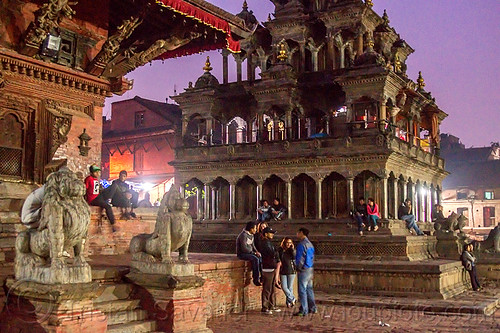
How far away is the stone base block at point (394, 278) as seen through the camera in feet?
62.7

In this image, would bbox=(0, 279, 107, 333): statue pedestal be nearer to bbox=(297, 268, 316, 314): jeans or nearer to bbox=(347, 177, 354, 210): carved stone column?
bbox=(297, 268, 316, 314): jeans

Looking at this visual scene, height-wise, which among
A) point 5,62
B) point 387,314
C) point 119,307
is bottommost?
point 387,314

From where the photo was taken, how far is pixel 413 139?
35.6 metres

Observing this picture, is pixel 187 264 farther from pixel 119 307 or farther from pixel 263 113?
pixel 263 113

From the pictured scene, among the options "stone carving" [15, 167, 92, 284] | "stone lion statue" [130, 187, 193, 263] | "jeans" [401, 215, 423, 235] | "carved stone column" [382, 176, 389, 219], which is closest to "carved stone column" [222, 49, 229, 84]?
"carved stone column" [382, 176, 389, 219]

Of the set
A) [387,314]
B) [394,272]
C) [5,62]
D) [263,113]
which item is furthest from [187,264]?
[263,113]

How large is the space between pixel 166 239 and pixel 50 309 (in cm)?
264

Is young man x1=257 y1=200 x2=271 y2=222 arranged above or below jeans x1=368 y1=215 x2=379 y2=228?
above

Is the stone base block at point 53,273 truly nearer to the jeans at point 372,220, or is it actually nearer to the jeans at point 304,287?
the jeans at point 304,287

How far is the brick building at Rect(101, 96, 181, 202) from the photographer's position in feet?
143

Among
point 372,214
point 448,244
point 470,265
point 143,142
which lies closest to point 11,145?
point 470,265

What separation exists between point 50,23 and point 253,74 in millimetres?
24819

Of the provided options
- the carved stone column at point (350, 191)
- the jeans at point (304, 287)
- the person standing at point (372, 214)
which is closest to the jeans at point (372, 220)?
the person standing at point (372, 214)

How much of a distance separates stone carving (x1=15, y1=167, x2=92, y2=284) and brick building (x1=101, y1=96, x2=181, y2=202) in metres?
34.0
